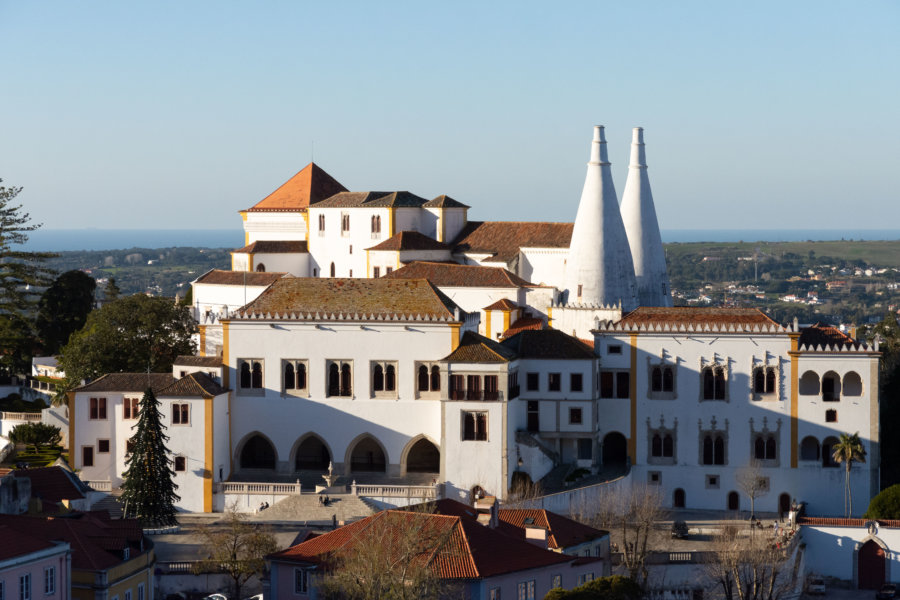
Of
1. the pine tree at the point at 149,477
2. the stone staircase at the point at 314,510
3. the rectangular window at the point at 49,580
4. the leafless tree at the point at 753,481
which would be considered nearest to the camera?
the rectangular window at the point at 49,580

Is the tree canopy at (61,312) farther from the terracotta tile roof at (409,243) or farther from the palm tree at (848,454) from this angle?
the palm tree at (848,454)

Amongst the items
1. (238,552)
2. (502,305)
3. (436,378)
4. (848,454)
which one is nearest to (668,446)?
(848,454)

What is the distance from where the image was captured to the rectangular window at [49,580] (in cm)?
4144

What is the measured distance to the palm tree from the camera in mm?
60469

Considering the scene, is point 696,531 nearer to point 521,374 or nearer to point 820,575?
point 820,575

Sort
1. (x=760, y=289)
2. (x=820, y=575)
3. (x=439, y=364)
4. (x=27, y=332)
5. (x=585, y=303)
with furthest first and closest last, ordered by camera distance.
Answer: (x=760, y=289) < (x=27, y=332) < (x=585, y=303) < (x=439, y=364) < (x=820, y=575)

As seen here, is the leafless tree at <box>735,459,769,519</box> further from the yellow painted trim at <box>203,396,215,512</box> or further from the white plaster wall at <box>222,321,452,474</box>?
the yellow painted trim at <box>203,396,215,512</box>

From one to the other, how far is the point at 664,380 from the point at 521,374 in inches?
216

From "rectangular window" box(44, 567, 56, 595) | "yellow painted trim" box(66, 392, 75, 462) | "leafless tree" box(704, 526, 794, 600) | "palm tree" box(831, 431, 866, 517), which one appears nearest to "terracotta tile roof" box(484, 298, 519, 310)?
"palm tree" box(831, 431, 866, 517)

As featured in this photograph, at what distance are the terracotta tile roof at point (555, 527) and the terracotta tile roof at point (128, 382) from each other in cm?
1659

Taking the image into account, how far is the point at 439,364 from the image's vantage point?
6047 centimetres

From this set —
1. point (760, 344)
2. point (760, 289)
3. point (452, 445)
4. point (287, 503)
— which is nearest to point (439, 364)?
point (452, 445)

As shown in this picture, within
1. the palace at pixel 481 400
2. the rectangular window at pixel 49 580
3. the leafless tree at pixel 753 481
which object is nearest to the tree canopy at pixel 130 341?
the palace at pixel 481 400

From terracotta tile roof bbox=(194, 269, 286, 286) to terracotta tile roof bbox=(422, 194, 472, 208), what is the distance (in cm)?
825
